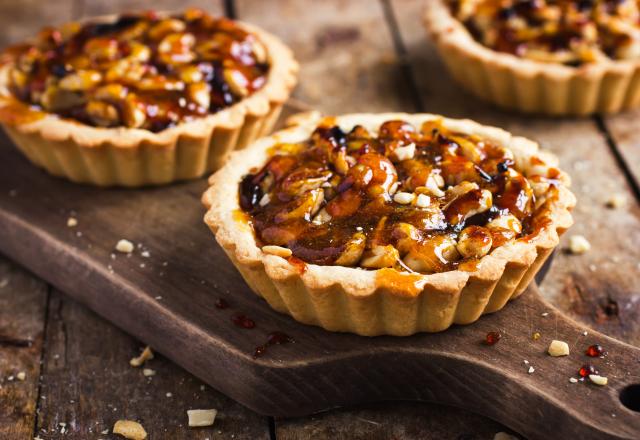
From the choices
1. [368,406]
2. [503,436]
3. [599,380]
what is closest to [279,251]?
[368,406]

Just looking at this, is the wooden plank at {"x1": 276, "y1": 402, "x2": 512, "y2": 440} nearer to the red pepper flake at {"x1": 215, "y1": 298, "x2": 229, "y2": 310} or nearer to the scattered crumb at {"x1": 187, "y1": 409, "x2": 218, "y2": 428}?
the scattered crumb at {"x1": 187, "y1": 409, "x2": 218, "y2": 428}

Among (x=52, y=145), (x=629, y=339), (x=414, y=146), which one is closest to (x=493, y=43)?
(x=414, y=146)

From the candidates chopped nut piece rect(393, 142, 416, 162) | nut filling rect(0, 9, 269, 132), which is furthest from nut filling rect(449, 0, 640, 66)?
chopped nut piece rect(393, 142, 416, 162)

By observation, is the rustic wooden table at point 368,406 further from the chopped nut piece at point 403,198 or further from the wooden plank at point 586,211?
the chopped nut piece at point 403,198

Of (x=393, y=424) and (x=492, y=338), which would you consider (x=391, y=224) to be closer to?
(x=492, y=338)

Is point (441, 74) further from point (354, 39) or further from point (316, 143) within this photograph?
point (316, 143)
